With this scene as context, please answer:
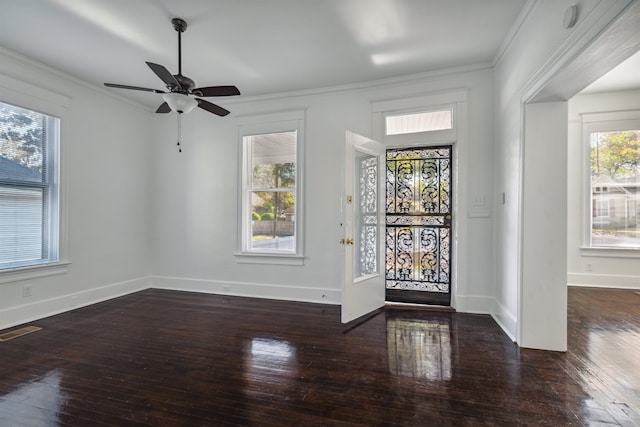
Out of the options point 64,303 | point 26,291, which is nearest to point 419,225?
point 64,303

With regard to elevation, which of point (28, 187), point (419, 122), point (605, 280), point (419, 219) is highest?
point (419, 122)

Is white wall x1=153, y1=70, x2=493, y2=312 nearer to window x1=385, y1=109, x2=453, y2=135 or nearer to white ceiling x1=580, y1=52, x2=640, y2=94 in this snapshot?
window x1=385, y1=109, x2=453, y2=135

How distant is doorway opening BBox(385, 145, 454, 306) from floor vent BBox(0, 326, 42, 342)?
13.6 feet

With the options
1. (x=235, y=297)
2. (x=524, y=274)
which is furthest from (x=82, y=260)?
(x=524, y=274)

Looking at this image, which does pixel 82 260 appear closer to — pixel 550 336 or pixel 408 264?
pixel 408 264

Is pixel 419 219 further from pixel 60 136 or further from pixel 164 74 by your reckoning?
pixel 60 136

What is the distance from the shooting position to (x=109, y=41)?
3.14 metres

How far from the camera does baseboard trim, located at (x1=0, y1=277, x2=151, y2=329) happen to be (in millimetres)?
3374

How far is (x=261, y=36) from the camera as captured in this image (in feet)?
10.1

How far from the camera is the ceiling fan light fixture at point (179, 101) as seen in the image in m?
2.70

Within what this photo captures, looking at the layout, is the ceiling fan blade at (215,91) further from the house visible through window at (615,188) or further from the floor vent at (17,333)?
the house visible through window at (615,188)

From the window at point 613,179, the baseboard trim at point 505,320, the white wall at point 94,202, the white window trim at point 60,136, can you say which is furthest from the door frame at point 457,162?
the white window trim at point 60,136

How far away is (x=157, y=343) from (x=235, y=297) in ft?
5.38

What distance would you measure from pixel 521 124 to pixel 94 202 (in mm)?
5252
